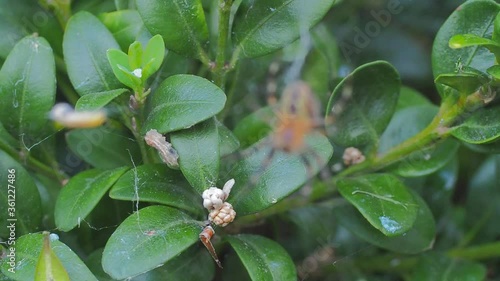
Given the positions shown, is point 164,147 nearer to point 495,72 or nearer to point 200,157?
point 200,157

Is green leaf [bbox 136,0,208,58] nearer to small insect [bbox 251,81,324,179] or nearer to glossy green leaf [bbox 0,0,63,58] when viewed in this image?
small insect [bbox 251,81,324,179]


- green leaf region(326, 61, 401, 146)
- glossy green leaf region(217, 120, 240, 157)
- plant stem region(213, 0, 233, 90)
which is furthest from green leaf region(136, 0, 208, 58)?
green leaf region(326, 61, 401, 146)

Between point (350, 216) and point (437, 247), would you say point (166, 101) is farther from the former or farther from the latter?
point (437, 247)

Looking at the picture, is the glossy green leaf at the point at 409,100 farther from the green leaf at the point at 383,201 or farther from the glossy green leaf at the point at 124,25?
the glossy green leaf at the point at 124,25

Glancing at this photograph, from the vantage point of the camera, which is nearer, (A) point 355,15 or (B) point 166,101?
(B) point 166,101

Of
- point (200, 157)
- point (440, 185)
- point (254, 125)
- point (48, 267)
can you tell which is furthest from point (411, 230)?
point (48, 267)

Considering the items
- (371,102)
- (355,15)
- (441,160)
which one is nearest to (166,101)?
(371,102)
